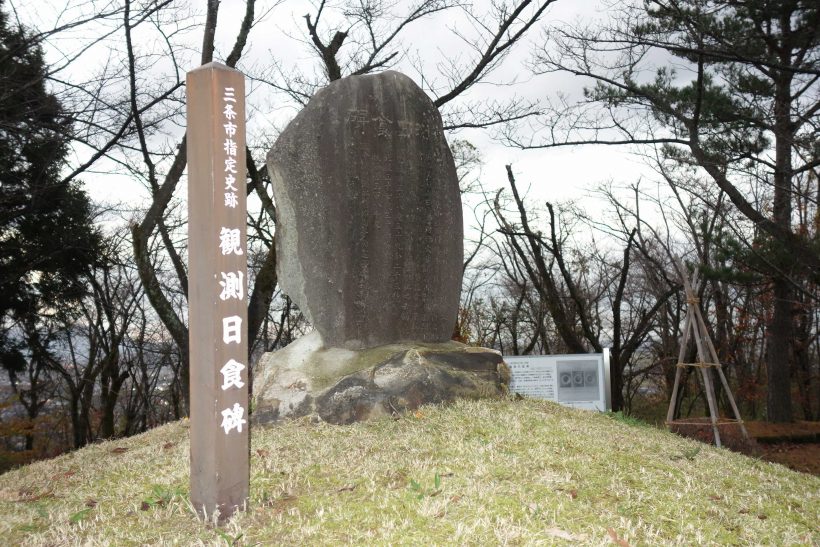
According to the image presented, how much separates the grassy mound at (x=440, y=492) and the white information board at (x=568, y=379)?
3.37m

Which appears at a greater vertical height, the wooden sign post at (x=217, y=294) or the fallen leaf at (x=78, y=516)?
the wooden sign post at (x=217, y=294)

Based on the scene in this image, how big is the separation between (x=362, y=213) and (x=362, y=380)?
1.66m

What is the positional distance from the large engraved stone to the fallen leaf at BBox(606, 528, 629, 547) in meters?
3.50

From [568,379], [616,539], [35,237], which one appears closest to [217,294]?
[616,539]

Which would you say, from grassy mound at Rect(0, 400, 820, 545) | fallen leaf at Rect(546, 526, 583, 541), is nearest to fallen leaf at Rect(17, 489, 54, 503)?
grassy mound at Rect(0, 400, 820, 545)

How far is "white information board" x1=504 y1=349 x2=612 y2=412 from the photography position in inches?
379

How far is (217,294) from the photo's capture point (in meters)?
3.74

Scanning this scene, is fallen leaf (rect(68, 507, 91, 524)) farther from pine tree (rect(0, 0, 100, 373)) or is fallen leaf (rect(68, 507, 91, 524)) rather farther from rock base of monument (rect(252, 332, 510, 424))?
pine tree (rect(0, 0, 100, 373))

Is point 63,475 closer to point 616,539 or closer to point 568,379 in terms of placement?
point 616,539

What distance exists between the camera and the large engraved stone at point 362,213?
665 cm

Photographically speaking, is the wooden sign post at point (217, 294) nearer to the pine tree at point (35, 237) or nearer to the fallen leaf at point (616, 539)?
the fallen leaf at point (616, 539)

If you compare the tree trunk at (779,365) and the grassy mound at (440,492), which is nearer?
the grassy mound at (440,492)

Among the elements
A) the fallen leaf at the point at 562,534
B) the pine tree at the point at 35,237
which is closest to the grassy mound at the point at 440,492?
the fallen leaf at the point at 562,534

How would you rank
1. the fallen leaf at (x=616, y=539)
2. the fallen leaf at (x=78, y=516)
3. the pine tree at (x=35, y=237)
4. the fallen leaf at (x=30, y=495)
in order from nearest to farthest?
the fallen leaf at (x=616, y=539)
the fallen leaf at (x=78, y=516)
the fallen leaf at (x=30, y=495)
the pine tree at (x=35, y=237)
